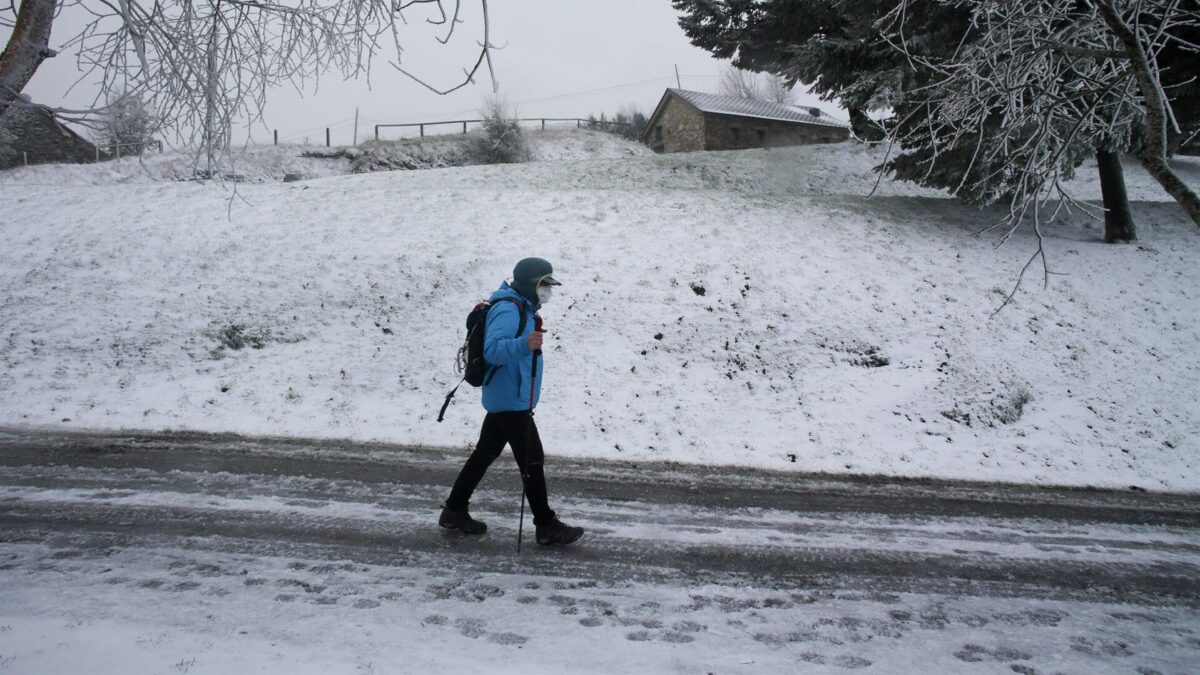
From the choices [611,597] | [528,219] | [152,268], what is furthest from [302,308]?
[611,597]

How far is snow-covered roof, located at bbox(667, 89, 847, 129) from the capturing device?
→ 110 feet

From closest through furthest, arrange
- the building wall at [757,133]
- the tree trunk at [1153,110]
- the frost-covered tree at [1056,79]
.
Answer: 1. the tree trunk at [1153,110]
2. the frost-covered tree at [1056,79]
3. the building wall at [757,133]

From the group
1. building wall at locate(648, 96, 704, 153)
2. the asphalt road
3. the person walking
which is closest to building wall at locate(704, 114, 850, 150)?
building wall at locate(648, 96, 704, 153)

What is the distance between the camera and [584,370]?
8844mm

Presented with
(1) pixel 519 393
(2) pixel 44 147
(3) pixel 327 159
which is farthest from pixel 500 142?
(1) pixel 519 393

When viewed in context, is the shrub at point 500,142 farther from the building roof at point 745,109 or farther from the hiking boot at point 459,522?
the hiking boot at point 459,522

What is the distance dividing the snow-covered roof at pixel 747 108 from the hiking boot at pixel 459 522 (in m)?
31.1

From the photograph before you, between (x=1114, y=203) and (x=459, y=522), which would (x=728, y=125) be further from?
(x=459, y=522)

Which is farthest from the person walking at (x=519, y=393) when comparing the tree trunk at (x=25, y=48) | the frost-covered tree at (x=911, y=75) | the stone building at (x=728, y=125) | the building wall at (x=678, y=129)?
the stone building at (x=728, y=125)

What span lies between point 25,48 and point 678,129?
1311 inches

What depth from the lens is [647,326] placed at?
9719 millimetres

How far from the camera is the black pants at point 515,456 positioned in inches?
170

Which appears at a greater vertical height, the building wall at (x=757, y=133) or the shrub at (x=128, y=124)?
the building wall at (x=757, y=133)

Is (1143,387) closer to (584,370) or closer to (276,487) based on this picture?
(584,370)
